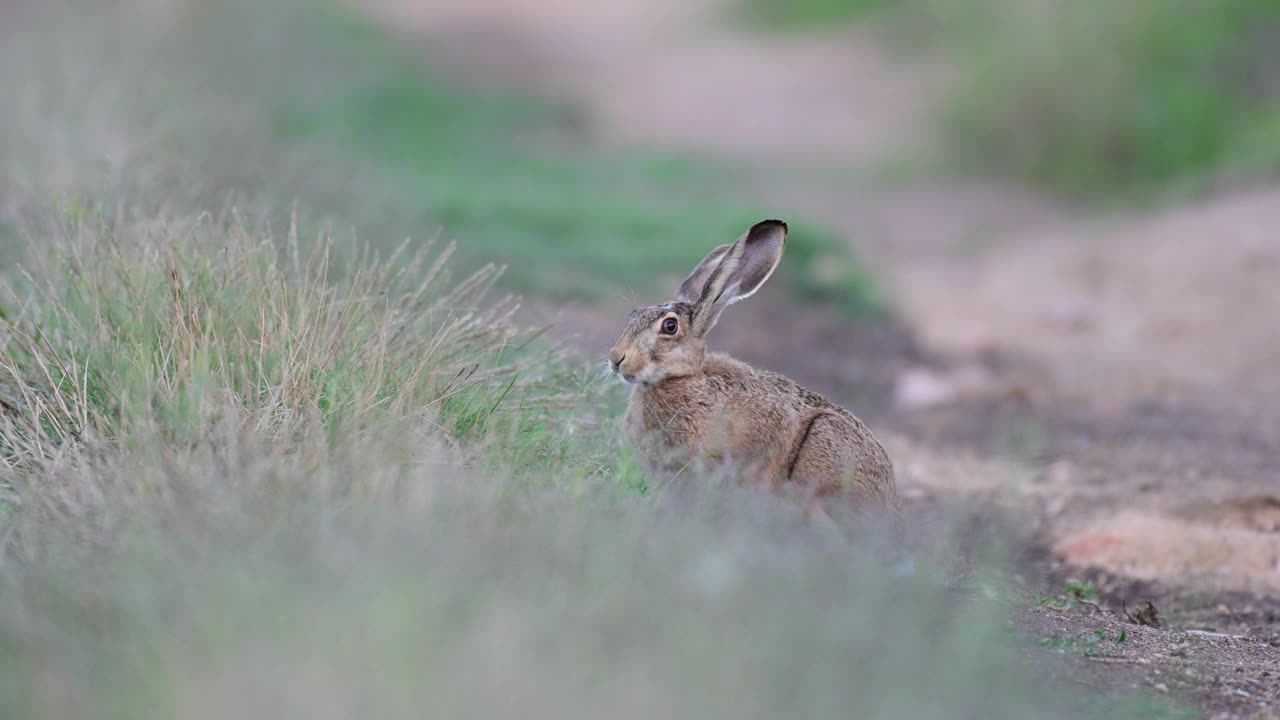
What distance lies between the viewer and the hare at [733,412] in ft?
17.7

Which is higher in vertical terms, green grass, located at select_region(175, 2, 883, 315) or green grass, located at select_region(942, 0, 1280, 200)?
green grass, located at select_region(942, 0, 1280, 200)

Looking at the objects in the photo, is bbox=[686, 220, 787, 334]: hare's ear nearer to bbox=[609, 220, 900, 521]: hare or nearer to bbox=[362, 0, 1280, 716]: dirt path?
bbox=[609, 220, 900, 521]: hare

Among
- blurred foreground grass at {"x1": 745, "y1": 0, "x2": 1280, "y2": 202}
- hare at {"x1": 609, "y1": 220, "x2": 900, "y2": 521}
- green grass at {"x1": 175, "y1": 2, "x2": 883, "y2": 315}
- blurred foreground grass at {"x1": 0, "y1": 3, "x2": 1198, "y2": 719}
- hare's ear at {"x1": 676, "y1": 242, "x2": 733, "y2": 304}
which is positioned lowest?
blurred foreground grass at {"x1": 0, "y1": 3, "x2": 1198, "y2": 719}

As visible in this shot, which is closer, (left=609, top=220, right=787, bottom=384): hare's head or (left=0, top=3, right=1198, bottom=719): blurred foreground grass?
(left=0, top=3, right=1198, bottom=719): blurred foreground grass

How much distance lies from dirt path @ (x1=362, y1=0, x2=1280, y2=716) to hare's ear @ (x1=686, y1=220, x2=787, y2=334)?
1480 millimetres

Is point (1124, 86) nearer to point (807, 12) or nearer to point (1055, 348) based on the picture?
point (1055, 348)

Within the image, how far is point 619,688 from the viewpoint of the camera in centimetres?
317

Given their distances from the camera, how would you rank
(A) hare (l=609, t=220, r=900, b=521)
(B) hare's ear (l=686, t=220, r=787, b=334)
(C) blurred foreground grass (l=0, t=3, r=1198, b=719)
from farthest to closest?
(B) hare's ear (l=686, t=220, r=787, b=334), (A) hare (l=609, t=220, r=900, b=521), (C) blurred foreground grass (l=0, t=3, r=1198, b=719)

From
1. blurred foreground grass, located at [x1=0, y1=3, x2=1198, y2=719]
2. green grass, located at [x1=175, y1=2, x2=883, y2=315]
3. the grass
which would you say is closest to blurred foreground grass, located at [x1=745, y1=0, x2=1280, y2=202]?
green grass, located at [x1=175, y1=2, x2=883, y2=315]

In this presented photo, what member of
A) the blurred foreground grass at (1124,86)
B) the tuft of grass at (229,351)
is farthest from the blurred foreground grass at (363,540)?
the blurred foreground grass at (1124,86)

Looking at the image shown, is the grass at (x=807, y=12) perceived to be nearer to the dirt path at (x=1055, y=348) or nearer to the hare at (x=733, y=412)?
the dirt path at (x=1055, y=348)

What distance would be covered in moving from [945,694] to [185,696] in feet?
5.06

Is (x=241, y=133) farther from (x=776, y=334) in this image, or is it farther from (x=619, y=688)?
(x=619, y=688)

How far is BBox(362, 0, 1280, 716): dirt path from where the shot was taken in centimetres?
658
